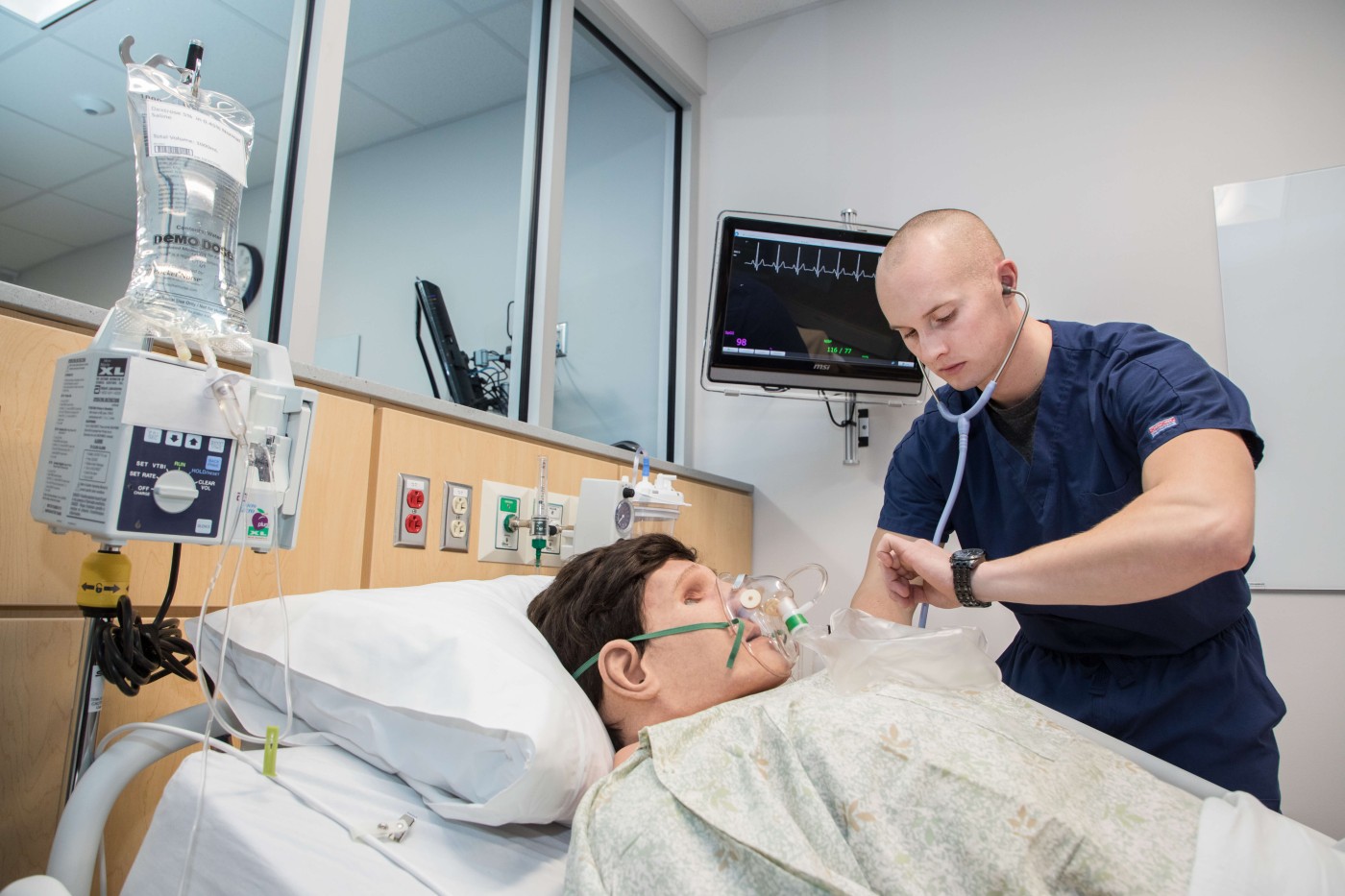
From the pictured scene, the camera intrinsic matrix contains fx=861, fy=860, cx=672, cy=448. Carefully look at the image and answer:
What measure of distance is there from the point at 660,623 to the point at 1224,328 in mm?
1764

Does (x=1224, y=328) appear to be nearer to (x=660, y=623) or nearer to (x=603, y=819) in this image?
(x=660, y=623)

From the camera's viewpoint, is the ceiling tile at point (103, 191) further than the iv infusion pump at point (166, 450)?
Yes

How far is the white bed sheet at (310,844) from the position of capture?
2.59 feet

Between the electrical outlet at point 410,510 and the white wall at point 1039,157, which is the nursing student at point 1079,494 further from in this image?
the white wall at point 1039,157

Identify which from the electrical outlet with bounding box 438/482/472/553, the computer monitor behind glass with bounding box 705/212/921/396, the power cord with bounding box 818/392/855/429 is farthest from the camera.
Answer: the power cord with bounding box 818/392/855/429

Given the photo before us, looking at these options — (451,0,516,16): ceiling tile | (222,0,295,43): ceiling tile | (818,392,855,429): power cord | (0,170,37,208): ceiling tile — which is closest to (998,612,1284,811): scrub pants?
(818,392,855,429): power cord

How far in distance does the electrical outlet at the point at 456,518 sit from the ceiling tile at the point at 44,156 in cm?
315

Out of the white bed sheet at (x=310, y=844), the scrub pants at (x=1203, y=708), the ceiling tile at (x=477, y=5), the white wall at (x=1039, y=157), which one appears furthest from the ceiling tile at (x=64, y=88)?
the scrub pants at (x=1203, y=708)

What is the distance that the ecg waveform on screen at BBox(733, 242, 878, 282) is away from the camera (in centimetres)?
239

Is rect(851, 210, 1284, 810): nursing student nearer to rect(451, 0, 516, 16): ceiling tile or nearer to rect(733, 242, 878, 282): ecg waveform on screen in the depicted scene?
rect(733, 242, 878, 282): ecg waveform on screen

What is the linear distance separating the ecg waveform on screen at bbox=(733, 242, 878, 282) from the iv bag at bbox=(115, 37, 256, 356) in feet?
5.05

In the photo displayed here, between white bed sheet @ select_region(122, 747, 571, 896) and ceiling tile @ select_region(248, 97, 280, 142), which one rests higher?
ceiling tile @ select_region(248, 97, 280, 142)

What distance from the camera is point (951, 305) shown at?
1.33m

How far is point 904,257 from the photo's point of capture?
1.36m
